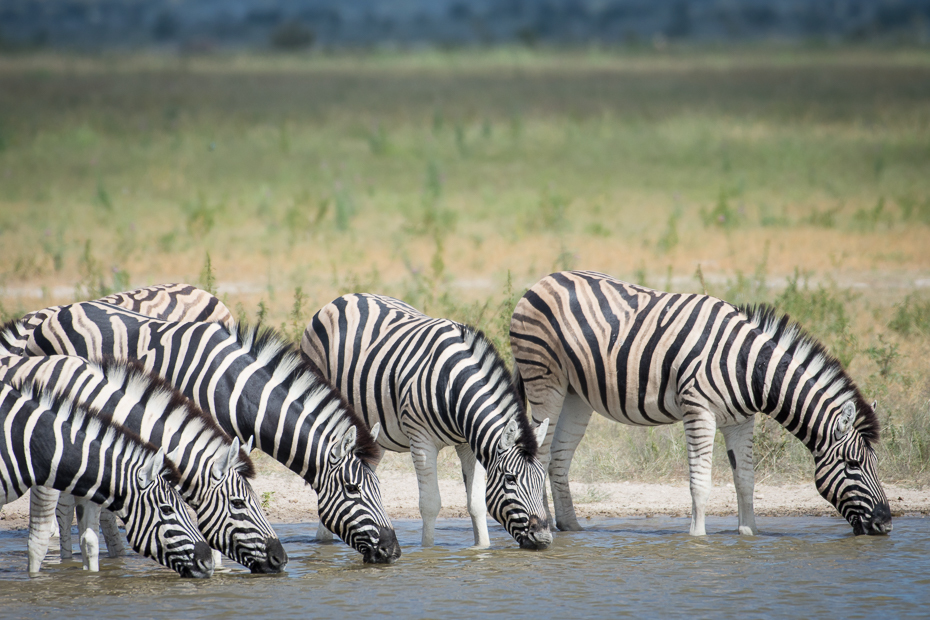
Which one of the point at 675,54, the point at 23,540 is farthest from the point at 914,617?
the point at 675,54

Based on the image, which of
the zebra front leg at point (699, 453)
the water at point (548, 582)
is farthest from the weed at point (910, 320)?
the zebra front leg at point (699, 453)

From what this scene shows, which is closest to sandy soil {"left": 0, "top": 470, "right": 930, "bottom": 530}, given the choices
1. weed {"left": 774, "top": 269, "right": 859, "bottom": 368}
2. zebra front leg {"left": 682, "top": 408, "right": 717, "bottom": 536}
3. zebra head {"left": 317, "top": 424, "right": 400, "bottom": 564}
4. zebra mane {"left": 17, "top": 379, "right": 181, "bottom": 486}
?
zebra front leg {"left": 682, "top": 408, "right": 717, "bottom": 536}

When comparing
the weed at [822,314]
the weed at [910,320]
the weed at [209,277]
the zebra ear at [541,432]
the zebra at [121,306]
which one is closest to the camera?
the zebra at [121,306]

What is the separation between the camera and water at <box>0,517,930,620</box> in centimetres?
605

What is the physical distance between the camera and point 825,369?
7207mm

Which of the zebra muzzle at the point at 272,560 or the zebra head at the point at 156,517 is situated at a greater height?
the zebra head at the point at 156,517

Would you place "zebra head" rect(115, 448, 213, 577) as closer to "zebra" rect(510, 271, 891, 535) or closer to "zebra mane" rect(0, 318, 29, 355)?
"zebra mane" rect(0, 318, 29, 355)

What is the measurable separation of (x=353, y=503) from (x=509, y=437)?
1001 millimetres

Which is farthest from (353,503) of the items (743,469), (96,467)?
(743,469)

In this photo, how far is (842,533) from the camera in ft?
24.6

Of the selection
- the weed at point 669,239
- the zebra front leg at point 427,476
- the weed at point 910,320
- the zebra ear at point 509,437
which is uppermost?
the weed at point 669,239

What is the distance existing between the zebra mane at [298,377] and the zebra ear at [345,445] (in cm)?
5

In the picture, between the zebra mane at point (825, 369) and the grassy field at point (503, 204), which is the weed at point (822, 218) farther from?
the zebra mane at point (825, 369)

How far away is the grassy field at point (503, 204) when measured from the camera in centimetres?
1184
